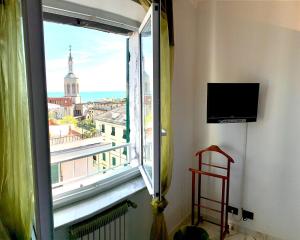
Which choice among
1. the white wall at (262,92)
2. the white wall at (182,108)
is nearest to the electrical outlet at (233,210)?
the white wall at (262,92)

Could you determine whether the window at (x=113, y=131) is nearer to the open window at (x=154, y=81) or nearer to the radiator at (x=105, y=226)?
the open window at (x=154, y=81)

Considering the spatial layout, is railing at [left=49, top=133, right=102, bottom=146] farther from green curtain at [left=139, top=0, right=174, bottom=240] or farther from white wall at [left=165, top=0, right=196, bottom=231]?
white wall at [left=165, top=0, right=196, bottom=231]

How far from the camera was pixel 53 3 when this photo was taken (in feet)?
4.74

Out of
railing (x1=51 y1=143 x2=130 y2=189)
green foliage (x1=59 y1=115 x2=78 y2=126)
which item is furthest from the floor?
green foliage (x1=59 y1=115 x2=78 y2=126)

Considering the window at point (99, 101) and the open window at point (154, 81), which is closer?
the open window at point (154, 81)

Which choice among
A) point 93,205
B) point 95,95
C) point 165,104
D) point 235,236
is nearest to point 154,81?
point 165,104

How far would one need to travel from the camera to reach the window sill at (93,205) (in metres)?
1.42

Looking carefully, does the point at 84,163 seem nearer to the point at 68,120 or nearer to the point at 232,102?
the point at 68,120

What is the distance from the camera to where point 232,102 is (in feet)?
7.11

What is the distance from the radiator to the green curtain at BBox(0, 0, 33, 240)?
0.48 m

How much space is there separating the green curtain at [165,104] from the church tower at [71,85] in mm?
630

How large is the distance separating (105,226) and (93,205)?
0.17 m

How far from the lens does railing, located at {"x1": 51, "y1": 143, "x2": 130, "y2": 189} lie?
1.70 m

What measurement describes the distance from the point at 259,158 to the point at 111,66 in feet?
5.51
